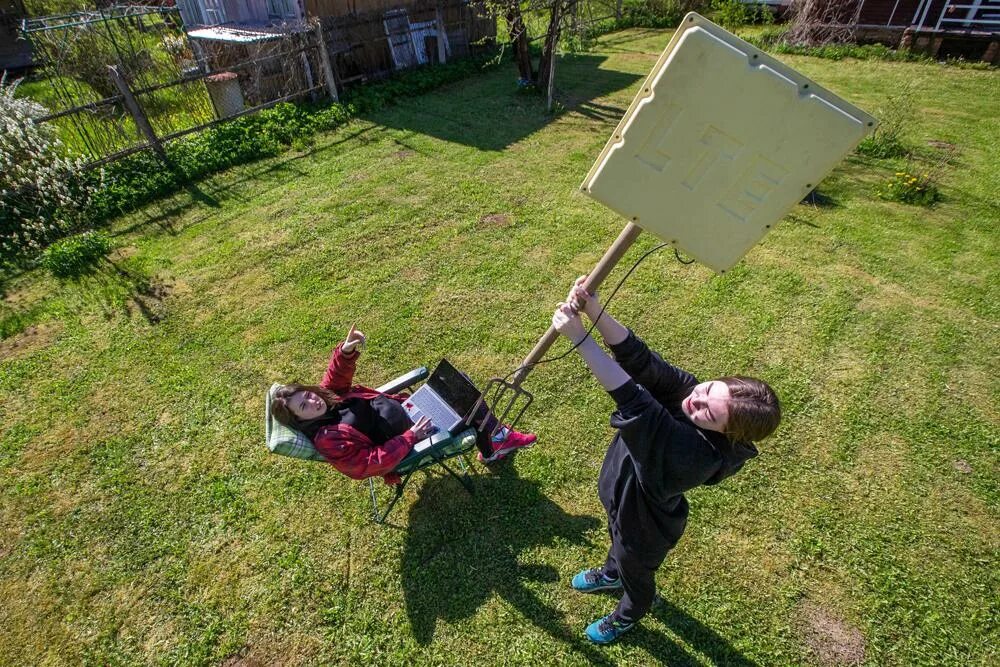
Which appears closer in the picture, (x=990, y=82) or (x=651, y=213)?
(x=651, y=213)

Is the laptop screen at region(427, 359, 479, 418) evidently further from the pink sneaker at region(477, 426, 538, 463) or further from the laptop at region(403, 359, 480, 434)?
the pink sneaker at region(477, 426, 538, 463)

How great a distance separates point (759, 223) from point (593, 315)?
769 millimetres

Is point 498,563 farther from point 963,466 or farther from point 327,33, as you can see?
point 327,33

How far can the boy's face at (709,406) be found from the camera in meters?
1.98

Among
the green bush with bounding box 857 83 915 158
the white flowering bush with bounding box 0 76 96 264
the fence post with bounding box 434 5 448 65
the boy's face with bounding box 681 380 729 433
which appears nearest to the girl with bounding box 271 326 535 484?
the boy's face with bounding box 681 380 729 433

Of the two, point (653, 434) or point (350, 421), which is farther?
point (350, 421)

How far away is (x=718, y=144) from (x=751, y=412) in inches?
39.6

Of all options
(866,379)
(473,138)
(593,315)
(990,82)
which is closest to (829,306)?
(866,379)

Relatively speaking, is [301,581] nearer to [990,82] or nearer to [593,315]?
[593,315]

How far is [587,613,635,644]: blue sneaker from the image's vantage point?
293 cm

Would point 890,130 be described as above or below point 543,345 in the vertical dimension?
below

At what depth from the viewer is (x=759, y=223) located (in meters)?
1.76

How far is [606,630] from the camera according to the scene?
2.96m

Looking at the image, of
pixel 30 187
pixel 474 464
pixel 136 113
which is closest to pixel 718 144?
pixel 474 464
